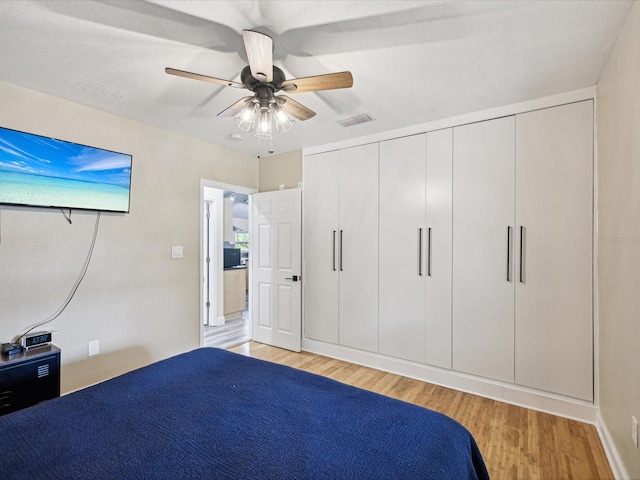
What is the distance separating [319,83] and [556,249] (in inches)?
90.4

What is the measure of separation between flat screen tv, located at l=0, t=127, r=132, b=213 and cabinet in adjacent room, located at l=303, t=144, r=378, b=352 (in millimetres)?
2065

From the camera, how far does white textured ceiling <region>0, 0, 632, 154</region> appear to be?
163 cm

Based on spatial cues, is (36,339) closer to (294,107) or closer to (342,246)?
(294,107)

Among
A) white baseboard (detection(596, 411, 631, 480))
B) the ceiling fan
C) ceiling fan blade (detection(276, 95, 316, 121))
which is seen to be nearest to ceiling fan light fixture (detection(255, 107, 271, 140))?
the ceiling fan

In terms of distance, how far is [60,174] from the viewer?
2.53 meters

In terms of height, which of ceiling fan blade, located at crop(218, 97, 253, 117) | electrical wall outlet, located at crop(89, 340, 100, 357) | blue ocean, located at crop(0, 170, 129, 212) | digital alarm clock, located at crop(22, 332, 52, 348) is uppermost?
ceiling fan blade, located at crop(218, 97, 253, 117)

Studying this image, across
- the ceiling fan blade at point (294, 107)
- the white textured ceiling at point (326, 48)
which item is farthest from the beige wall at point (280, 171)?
the ceiling fan blade at point (294, 107)

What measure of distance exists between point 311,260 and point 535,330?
7.97 ft

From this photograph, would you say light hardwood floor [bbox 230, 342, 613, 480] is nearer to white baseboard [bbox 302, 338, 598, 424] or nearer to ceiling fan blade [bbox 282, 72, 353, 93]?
white baseboard [bbox 302, 338, 598, 424]

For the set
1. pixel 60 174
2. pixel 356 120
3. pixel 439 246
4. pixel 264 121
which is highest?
pixel 356 120

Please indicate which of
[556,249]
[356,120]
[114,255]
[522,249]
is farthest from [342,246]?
[114,255]

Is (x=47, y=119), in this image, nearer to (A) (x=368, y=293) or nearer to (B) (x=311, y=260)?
(B) (x=311, y=260)

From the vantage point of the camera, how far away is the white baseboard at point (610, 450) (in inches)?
70.2

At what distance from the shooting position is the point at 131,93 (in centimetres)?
253
